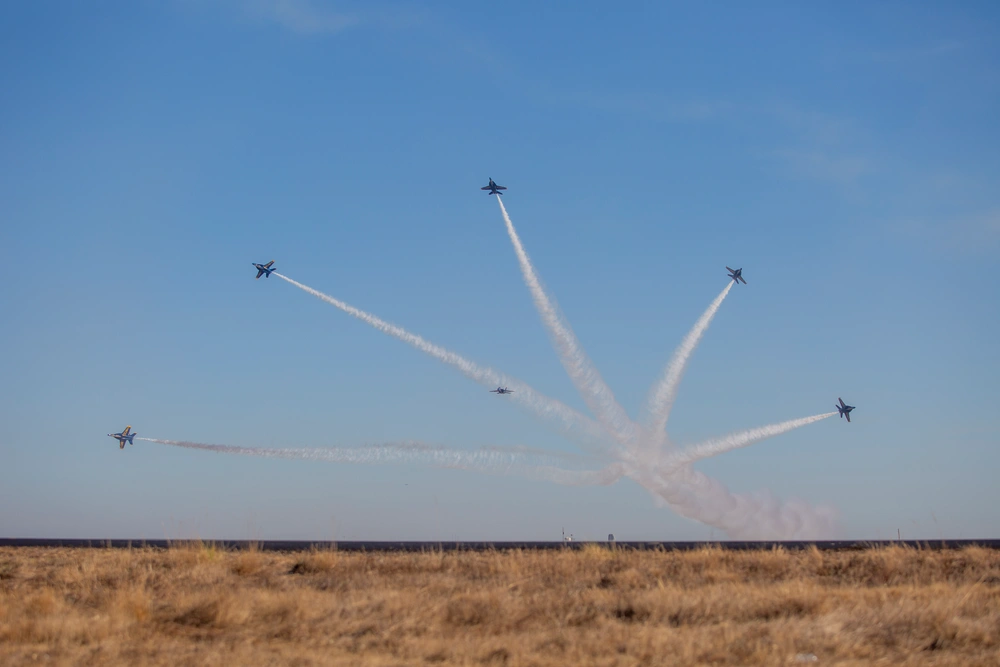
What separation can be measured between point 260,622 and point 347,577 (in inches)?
223

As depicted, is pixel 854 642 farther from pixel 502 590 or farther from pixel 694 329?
pixel 694 329

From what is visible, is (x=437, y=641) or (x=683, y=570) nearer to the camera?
(x=437, y=641)

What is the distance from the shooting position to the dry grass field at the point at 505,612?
1397cm

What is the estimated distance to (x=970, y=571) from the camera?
23734 mm

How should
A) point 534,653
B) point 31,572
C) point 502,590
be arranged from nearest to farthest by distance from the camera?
point 534,653 < point 502,590 < point 31,572

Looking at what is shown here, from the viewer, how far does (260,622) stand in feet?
55.1

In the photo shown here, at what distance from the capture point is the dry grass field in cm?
1397

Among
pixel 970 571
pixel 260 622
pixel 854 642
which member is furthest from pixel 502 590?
pixel 970 571

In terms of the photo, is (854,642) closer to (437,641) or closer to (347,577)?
(437,641)

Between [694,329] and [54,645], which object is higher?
[694,329]

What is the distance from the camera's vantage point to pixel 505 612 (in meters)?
16.9

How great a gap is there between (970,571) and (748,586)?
8.01 m

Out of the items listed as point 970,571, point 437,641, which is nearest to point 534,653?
point 437,641

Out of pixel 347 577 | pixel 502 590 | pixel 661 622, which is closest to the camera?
pixel 661 622
